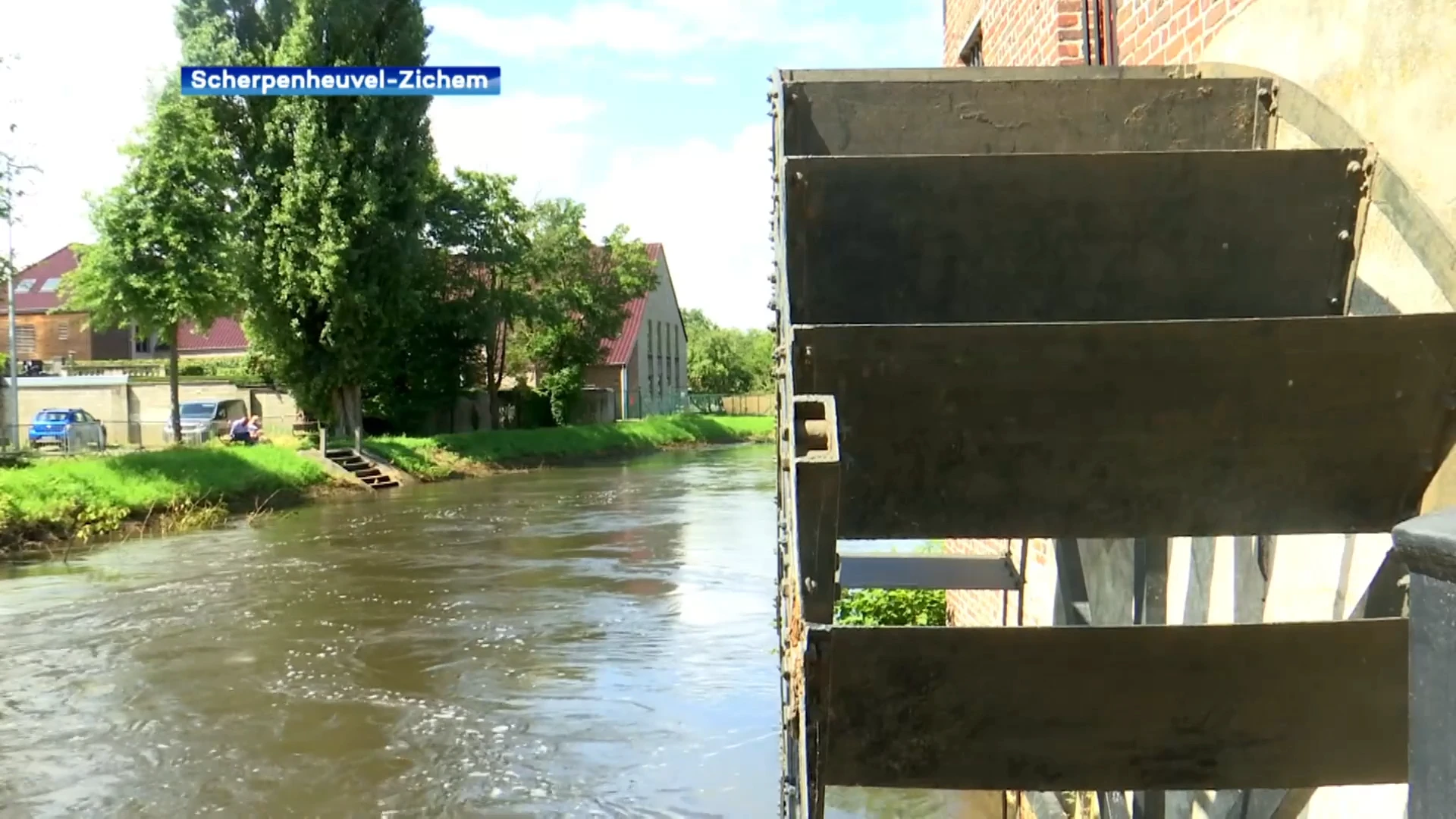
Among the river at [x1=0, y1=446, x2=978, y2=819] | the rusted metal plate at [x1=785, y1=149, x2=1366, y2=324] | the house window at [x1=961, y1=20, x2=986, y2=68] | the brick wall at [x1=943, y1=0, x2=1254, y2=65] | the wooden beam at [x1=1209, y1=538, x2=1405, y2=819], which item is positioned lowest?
the river at [x1=0, y1=446, x2=978, y2=819]

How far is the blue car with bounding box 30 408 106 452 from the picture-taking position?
83.7ft

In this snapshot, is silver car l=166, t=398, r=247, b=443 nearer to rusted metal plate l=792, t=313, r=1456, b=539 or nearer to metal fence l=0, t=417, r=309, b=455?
metal fence l=0, t=417, r=309, b=455

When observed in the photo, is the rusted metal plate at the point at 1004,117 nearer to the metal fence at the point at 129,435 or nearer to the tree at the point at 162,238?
the tree at the point at 162,238

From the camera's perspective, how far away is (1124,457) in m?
2.91

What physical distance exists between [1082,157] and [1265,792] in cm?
197

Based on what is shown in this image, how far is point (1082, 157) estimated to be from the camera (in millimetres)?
3258

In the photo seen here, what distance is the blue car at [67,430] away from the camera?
83.7 feet

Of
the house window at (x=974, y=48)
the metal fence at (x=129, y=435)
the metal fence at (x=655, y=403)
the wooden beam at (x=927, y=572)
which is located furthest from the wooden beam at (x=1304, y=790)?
the metal fence at (x=655, y=403)

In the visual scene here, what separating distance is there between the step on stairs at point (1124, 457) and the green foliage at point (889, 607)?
4.38 meters

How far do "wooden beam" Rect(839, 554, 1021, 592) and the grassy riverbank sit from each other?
14.5 m

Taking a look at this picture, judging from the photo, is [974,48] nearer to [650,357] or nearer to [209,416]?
[209,416]

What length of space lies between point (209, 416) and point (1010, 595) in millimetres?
28778

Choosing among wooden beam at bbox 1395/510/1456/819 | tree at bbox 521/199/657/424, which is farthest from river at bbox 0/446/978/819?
tree at bbox 521/199/657/424

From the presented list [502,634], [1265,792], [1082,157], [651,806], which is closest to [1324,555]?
[1265,792]
